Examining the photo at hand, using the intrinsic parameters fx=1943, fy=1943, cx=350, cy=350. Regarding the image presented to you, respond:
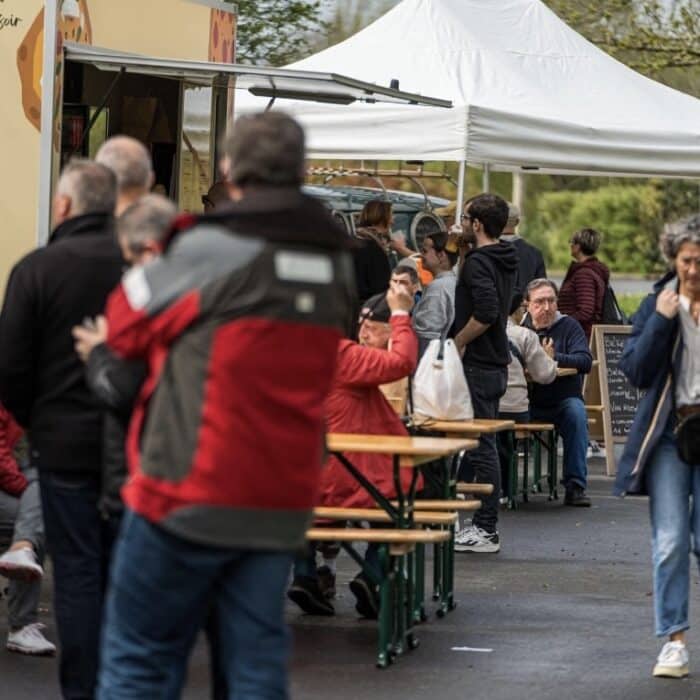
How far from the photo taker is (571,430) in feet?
43.5

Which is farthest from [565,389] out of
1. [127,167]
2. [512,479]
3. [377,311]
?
[127,167]

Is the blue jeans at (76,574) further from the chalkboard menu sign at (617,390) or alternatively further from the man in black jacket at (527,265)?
the chalkboard menu sign at (617,390)

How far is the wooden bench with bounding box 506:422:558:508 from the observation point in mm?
12764

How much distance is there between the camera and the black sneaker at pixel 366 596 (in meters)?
8.52

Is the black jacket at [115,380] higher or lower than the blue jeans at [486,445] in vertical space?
higher

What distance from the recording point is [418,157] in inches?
545

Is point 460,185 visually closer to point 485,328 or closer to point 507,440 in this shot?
point 507,440

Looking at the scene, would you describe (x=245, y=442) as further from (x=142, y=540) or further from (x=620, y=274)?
(x=620, y=274)

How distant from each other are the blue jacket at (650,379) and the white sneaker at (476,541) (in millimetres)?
3372

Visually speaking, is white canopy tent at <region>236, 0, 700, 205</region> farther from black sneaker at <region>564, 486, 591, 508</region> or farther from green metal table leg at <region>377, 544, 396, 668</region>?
green metal table leg at <region>377, 544, 396, 668</region>

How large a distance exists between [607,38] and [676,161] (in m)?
10.2

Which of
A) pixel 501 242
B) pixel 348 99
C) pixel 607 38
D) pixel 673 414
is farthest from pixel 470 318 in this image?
pixel 607 38

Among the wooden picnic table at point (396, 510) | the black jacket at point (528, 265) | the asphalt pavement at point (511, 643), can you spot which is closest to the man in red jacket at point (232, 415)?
the asphalt pavement at point (511, 643)

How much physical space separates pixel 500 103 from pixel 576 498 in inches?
125
